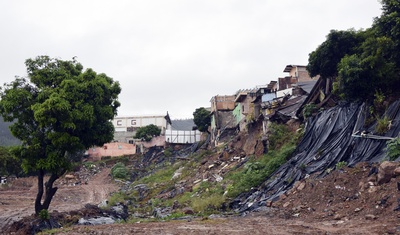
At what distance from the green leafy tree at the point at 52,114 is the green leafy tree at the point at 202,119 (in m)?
33.9

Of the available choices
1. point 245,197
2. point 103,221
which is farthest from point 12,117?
point 245,197

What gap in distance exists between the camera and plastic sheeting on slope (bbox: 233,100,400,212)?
14062 millimetres

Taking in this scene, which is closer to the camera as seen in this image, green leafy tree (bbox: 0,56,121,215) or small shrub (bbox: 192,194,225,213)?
green leafy tree (bbox: 0,56,121,215)

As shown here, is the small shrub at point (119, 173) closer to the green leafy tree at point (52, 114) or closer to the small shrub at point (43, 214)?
the green leafy tree at point (52, 114)

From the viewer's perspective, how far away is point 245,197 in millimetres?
17031

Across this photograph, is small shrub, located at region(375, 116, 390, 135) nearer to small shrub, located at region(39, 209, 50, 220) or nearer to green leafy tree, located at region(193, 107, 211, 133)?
small shrub, located at region(39, 209, 50, 220)

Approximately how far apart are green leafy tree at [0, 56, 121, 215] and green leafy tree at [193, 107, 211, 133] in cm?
3395

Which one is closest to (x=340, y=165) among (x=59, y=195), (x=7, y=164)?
(x=59, y=195)

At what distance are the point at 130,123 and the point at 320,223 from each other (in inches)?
2267

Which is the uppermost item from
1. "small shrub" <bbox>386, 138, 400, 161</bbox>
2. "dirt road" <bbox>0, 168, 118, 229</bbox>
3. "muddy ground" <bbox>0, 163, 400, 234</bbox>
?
"small shrub" <bbox>386, 138, 400, 161</bbox>

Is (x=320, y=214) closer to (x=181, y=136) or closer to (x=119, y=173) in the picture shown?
(x=119, y=173)

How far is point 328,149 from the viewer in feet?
53.2

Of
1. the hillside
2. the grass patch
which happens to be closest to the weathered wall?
the hillside

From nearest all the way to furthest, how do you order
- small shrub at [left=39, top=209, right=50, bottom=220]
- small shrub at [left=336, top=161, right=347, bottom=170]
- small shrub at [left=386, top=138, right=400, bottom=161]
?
1. small shrub at [left=386, top=138, right=400, bottom=161]
2. small shrub at [left=336, top=161, right=347, bottom=170]
3. small shrub at [left=39, top=209, right=50, bottom=220]
